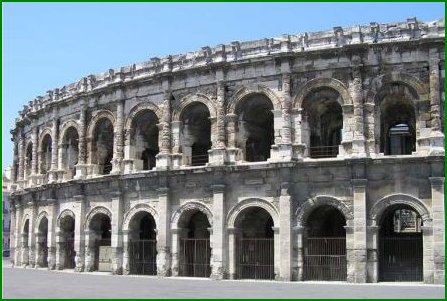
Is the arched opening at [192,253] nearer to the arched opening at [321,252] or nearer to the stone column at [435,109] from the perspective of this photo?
the arched opening at [321,252]

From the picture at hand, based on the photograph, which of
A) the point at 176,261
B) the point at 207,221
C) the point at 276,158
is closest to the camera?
the point at 276,158

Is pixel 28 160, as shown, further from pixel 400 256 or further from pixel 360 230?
pixel 400 256

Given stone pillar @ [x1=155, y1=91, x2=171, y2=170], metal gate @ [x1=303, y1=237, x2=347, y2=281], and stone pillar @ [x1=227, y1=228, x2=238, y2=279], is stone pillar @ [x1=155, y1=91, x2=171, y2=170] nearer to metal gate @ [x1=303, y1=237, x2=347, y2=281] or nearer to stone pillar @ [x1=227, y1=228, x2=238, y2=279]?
stone pillar @ [x1=227, y1=228, x2=238, y2=279]

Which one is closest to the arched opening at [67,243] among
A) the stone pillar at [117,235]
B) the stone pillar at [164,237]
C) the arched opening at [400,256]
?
the stone pillar at [117,235]

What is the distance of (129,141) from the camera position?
21.7 metres

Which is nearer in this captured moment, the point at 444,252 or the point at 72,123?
the point at 444,252

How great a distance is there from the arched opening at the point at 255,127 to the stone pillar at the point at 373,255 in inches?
189

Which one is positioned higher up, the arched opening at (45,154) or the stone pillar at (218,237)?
the arched opening at (45,154)

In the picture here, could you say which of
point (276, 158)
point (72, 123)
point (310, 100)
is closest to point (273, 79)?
point (310, 100)

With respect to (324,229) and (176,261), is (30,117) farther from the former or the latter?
(324,229)

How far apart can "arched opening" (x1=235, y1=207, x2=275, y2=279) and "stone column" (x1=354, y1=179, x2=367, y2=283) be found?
2862mm

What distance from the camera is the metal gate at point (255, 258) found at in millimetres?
19297

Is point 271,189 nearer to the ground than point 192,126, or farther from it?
nearer to the ground

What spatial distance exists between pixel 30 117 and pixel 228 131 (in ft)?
37.5
